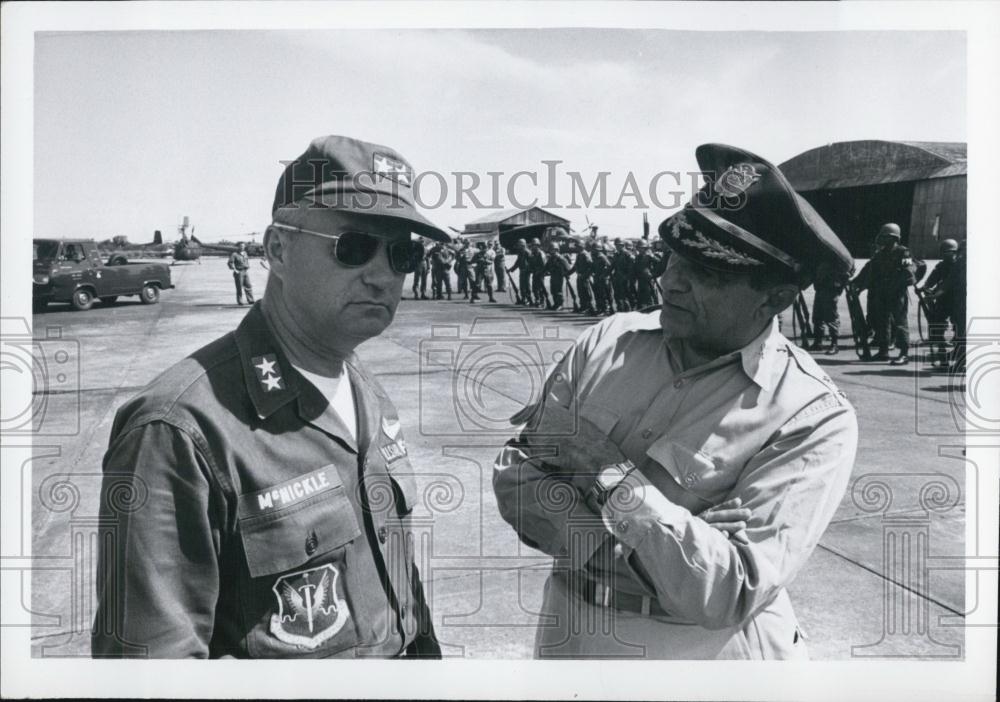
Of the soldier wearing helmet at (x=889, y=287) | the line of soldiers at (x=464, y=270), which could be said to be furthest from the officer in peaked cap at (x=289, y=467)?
the soldier wearing helmet at (x=889, y=287)

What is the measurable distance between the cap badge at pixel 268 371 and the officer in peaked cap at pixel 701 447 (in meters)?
0.82

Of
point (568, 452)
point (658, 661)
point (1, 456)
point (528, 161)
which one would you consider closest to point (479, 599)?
point (658, 661)

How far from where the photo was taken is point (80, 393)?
10.8ft

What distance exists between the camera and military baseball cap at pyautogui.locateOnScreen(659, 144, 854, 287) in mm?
2570

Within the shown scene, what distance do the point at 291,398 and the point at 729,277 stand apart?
1356 millimetres

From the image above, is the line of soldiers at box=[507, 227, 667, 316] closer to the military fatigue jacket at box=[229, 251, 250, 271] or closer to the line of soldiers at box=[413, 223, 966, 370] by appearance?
the line of soldiers at box=[413, 223, 966, 370]

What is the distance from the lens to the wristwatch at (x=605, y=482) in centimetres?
252

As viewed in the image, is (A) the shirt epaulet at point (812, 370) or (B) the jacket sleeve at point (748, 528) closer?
(B) the jacket sleeve at point (748, 528)

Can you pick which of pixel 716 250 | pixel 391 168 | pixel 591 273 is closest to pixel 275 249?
pixel 391 168

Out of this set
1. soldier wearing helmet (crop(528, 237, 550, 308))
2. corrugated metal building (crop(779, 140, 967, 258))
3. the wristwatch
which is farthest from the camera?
soldier wearing helmet (crop(528, 237, 550, 308))

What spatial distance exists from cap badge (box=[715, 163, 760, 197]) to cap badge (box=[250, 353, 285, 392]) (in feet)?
5.00

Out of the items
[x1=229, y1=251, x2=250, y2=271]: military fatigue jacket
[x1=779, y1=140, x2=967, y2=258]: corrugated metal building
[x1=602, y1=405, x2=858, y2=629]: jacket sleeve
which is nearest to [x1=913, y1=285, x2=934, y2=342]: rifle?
[x1=779, y1=140, x2=967, y2=258]: corrugated metal building

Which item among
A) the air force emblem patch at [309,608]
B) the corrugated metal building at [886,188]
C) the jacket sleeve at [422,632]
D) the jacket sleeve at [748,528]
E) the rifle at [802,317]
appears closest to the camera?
the jacket sleeve at [748,528]

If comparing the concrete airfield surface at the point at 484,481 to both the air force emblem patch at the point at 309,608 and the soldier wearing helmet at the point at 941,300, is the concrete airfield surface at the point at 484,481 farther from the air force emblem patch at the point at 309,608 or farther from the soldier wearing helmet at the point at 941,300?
the air force emblem patch at the point at 309,608
